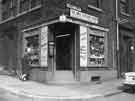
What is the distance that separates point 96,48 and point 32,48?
208 inches

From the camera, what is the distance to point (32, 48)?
14.0 metres

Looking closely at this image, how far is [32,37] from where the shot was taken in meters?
14.1

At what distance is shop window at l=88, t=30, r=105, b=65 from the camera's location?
13.2 meters

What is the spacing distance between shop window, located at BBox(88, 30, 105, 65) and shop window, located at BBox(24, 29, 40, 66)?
4153 mm

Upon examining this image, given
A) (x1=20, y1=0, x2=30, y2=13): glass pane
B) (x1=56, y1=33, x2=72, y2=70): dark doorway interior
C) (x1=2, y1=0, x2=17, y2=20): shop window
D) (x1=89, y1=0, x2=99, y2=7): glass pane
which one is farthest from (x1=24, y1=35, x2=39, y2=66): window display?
(x1=89, y1=0, x2=99, y2=7): glass pane

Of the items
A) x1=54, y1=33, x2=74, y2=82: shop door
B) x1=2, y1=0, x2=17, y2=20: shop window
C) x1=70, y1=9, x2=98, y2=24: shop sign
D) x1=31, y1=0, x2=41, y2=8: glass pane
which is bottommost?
x1=54, y1=33, x2=74, y2=82: shop door

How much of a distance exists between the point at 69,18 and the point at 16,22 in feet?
22.8

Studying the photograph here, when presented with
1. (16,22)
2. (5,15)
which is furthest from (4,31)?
(16,22)

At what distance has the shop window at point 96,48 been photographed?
13235mm

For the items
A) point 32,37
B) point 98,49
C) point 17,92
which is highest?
point 32,37

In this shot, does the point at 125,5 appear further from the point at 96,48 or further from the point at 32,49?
the point at 32,49

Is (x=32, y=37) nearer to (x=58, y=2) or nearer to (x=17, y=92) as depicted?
(x=58, y=2)

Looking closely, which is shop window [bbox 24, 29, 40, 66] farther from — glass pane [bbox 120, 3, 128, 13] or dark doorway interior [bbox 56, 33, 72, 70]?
glass pane [bbox 120, 3, 128, 13]

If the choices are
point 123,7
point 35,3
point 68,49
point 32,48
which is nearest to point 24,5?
point 35,3
